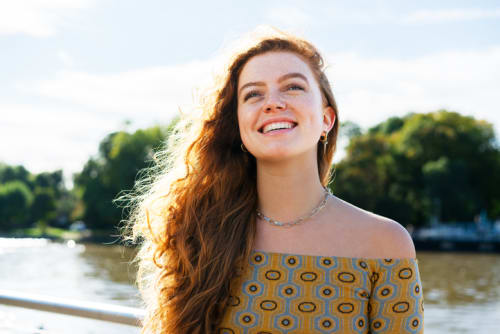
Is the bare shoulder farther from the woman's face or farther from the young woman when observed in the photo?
the woman's face

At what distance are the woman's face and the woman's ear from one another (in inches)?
2.2

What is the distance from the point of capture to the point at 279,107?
7.60 feet

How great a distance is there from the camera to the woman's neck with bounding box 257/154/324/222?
95.3 inches

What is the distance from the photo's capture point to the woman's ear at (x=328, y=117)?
8.28ft

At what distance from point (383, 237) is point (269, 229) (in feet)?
→ 1.44

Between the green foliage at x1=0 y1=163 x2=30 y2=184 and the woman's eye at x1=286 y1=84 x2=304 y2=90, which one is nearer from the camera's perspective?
the woman's eye at x1=286 y1=84 x2=304 y2=90

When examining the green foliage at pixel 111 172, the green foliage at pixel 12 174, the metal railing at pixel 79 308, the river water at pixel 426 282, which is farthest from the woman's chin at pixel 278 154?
the green foliage at pixel 12 174

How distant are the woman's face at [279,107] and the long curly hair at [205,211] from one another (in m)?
0.07

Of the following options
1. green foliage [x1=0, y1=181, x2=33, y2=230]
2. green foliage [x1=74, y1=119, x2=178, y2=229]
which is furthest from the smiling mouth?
green foliage [x1=0, y1=181, x2=33, y2=230]

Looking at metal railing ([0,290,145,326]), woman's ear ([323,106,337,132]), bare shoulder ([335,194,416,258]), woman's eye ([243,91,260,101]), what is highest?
woman's eye ([243,91,260,101])

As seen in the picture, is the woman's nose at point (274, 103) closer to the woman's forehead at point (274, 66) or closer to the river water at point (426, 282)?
the woman's forehead at point (274, 66)

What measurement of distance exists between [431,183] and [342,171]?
6526mm

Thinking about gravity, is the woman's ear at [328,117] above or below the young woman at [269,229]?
above

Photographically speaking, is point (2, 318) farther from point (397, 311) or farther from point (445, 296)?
point (445, 296)
